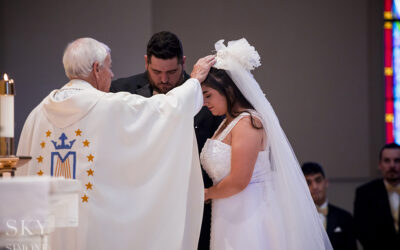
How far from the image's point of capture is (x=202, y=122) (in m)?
5.00

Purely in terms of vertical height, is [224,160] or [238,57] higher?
[238,57]

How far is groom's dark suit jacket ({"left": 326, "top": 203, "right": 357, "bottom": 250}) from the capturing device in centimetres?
664

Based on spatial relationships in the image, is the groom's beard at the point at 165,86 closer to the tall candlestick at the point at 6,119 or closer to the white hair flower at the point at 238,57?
the white hair flower at the point at 238,57

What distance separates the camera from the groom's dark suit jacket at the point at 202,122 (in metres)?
4.84

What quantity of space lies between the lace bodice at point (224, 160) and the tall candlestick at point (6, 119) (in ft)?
5.63

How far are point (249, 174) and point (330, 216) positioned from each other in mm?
2639

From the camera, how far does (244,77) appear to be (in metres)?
4.49

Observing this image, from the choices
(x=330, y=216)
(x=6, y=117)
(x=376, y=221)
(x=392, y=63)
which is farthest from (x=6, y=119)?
(x=392, y=63)

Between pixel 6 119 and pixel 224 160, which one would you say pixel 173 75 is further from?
pixel 6 119

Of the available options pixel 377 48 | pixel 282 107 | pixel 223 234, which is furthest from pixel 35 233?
pixel 377 48

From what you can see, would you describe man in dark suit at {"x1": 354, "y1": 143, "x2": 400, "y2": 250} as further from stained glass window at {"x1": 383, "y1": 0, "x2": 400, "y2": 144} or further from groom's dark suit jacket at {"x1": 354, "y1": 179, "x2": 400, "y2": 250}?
stained glass window at {"x1": 383, "y1": 0, "x2": 400, "y2": 144}

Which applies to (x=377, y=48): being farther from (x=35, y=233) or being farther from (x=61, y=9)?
(x=35, y=233)

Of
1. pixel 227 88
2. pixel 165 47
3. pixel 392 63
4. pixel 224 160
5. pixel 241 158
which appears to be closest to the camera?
pixel 241 158

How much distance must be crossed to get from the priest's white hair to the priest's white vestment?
0.08 meters
